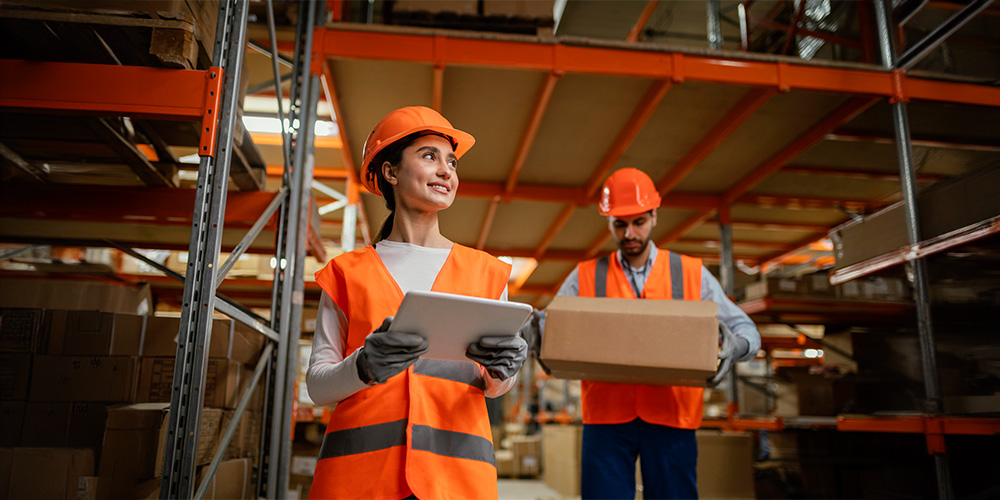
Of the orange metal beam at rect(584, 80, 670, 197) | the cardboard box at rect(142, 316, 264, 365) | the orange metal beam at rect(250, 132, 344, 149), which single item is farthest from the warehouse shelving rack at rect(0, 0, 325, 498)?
the orange metal beam at rect(250, 132, 344, 149)

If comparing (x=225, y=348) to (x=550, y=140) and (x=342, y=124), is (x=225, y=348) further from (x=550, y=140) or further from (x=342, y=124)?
(x=550, y=140)

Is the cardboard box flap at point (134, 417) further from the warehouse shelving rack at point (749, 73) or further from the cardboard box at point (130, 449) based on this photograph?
the warehouse shelving rack at point (749, 73)

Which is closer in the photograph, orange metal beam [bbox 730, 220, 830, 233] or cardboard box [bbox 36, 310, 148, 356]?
cardboard box [bbox 36, 310, 148, 356]

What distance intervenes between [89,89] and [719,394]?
10.9m

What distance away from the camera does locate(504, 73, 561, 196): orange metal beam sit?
561cm

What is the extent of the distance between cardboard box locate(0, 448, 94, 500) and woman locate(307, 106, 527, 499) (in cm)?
202

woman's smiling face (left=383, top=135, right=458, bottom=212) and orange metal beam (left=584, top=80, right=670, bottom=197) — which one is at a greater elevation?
orange metal beam (left=584, top=80, right=670, bottom=197)

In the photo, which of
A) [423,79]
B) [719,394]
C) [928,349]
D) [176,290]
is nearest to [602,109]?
[423,79]

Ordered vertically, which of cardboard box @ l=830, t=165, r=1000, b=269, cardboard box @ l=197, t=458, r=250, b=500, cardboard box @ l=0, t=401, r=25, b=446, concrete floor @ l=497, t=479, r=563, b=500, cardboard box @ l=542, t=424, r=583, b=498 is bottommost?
concrete floor @ l=497, t=479, r=563, b=500

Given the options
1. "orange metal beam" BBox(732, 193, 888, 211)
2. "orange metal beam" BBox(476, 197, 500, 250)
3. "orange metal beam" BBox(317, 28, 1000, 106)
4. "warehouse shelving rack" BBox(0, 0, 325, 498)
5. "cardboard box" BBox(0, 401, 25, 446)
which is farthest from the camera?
"orange metal beam" BBox(476, 197, 500, 250)

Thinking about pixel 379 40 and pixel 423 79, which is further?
pixel 423 79

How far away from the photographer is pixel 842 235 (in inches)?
222

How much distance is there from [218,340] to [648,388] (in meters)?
2.55

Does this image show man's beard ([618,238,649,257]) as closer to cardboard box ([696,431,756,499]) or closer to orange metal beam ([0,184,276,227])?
orange metal beam ([0,184,276,227])
